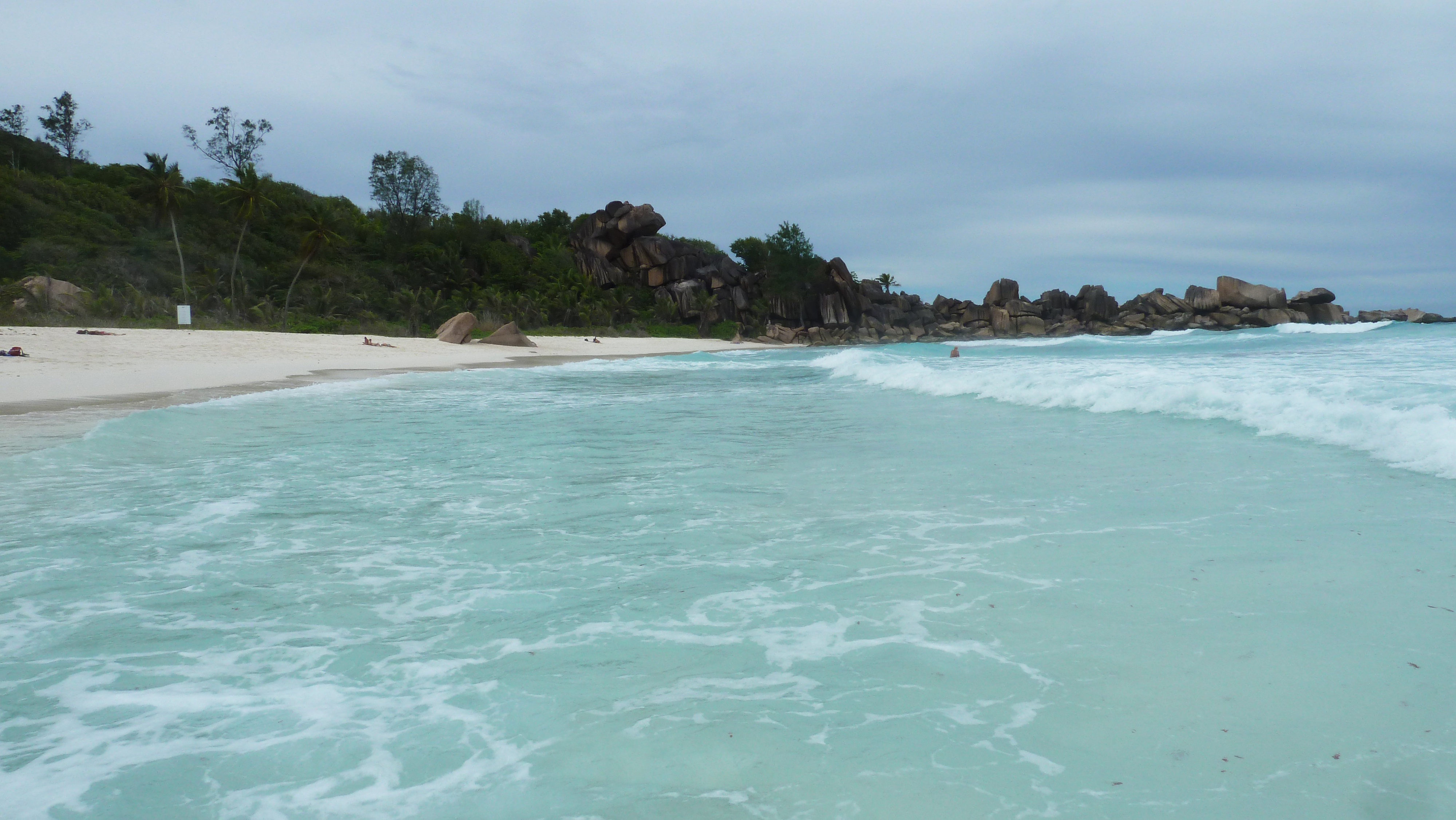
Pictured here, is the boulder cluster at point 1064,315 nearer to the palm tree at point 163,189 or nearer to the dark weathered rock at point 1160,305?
the dark weathered rock at point 1160,305

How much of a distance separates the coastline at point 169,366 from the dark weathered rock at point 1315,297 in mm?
68529

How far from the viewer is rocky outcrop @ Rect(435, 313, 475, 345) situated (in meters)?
40.1

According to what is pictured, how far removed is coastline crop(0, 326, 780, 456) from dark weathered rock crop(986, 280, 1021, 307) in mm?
57409

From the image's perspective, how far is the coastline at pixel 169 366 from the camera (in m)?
11.7

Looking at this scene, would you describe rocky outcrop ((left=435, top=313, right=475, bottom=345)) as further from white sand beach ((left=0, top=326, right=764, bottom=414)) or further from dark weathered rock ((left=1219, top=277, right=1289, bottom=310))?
dark weathered rock ((left=1219, top=277, right=1289, bottom=310))

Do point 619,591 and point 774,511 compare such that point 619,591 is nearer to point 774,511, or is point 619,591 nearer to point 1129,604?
point 774,511

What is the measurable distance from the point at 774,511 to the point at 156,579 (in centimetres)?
379

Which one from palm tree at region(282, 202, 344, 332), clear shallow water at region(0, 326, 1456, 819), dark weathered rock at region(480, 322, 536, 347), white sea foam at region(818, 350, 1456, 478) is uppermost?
palm tree at region(282, 202, 344, 332)

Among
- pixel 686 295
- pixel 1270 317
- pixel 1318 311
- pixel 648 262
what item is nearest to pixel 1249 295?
pixel 1270 317

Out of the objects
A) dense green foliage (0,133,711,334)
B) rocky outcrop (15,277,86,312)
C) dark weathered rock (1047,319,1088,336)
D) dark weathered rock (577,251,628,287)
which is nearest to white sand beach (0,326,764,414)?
rocky outcrop (15,277,86,312)

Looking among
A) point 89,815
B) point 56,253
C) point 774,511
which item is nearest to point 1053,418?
point 774,511

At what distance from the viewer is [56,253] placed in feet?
148

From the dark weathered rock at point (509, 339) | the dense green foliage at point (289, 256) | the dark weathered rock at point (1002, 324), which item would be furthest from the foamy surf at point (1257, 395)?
the dark weathered rock at point (1002, 324)

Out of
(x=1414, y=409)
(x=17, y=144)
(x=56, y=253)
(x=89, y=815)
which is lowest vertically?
(x=89, y=815)
